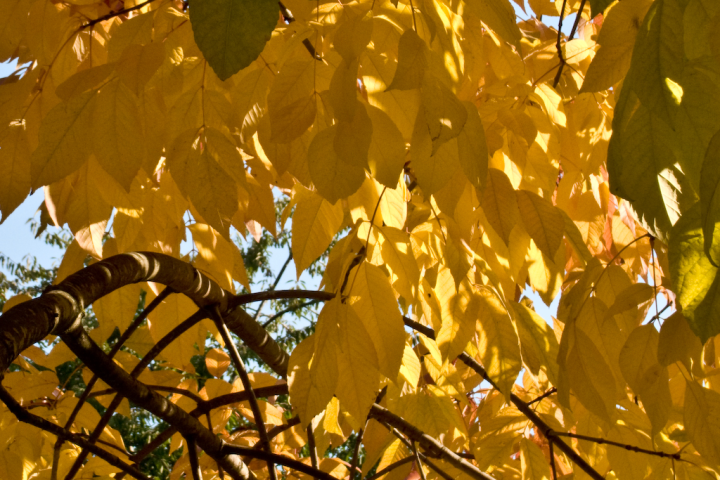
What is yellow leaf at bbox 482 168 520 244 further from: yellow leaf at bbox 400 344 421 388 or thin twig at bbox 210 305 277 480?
thin twig at bbox 210 305 277 480

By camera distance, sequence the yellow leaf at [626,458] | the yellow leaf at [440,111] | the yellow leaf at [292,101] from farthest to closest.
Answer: the yellow leaf at [626,458], the yellow leaf at [292,101], the yellow leaf at [440,111]

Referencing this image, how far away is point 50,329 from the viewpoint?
28.7 inches

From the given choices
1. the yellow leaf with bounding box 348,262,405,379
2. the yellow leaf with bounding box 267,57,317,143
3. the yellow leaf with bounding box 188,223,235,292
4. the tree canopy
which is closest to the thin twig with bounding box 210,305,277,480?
the tree canopy

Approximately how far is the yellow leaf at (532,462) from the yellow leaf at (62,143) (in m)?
0.93

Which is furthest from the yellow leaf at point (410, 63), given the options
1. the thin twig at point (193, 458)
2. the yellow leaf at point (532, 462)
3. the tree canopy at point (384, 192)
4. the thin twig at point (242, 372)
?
the yellow leaf at point (532, 462)

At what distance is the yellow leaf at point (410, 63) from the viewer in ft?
2.07

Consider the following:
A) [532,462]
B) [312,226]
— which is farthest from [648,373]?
[312,226]

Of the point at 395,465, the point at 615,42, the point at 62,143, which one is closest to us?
the point at 62,143

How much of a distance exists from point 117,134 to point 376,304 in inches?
15.2

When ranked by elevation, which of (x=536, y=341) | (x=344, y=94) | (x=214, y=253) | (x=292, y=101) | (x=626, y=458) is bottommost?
(x=626, y=458)

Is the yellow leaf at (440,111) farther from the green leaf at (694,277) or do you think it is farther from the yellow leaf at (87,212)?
the yellow leaf at (87,212)

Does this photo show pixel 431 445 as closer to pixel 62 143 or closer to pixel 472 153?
pixel 472 153

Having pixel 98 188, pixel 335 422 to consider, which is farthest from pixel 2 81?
pixel 335 422

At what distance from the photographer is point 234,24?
405 millimetres
